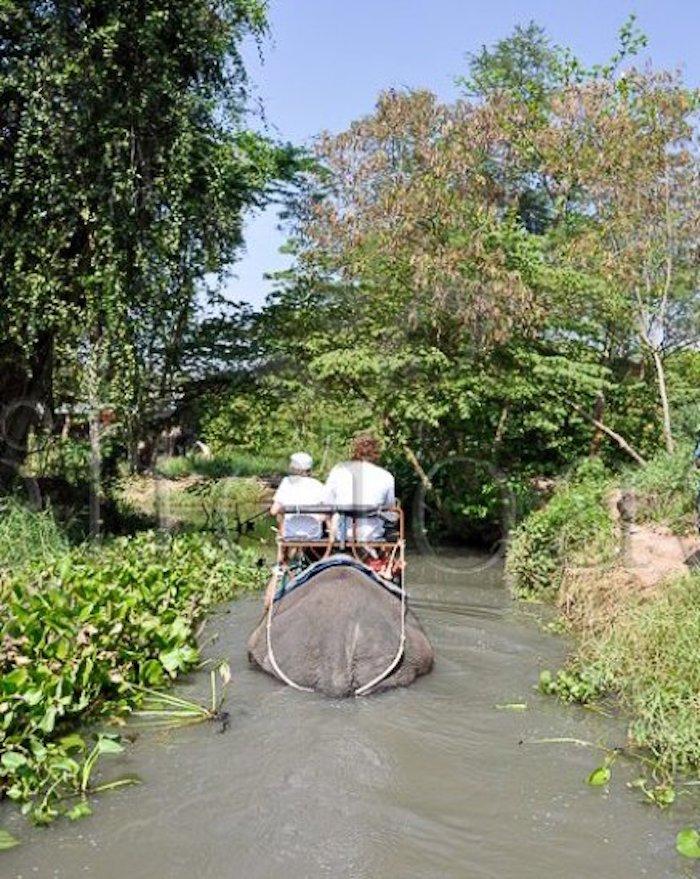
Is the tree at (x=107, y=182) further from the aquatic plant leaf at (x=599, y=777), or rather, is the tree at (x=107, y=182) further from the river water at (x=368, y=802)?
the aquatic plant leaf at (x=599, y=777)

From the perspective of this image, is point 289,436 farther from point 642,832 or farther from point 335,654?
point 642,832

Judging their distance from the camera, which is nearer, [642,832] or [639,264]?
[642,832]

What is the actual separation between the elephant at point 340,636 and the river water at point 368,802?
0.60 ft

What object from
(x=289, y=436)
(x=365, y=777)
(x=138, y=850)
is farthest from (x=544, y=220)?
(x=138, y=850)

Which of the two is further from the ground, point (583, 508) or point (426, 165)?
point (426, 165)

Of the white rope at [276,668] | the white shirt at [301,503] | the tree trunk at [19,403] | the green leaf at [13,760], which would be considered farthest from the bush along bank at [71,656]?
the tree trunk at [19,403]

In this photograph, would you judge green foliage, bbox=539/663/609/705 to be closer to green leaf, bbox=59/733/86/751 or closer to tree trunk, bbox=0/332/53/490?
green leaf, bbox=59/733/86/751

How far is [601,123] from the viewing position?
16.1 meters

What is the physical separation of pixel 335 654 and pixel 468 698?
1.29 metres

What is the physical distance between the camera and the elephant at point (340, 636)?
769 centimetres

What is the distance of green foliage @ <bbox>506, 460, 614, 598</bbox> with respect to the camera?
12.1 metres

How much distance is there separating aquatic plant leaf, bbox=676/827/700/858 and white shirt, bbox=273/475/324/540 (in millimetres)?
4459

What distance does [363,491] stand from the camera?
8.79 m

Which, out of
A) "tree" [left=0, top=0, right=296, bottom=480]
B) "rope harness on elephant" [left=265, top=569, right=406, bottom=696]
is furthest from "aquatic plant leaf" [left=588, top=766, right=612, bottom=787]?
"tree" [left=0, top=0, right=296, bottom=480]
